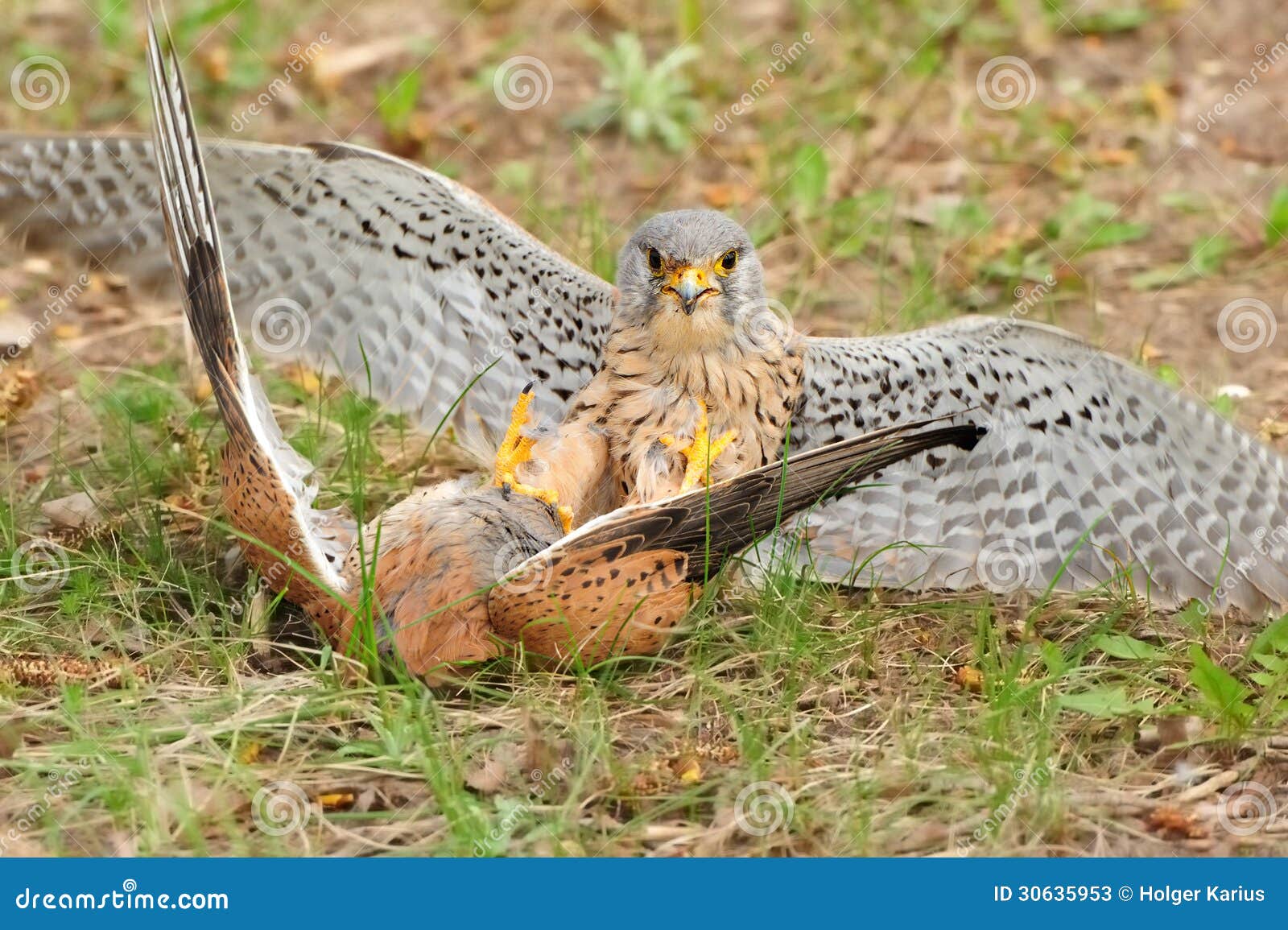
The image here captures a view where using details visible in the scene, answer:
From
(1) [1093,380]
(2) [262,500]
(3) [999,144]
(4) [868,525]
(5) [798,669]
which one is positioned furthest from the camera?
(3) [999,144]

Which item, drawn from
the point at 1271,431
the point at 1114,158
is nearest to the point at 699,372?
the point at 1271,431

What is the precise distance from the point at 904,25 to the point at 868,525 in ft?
13.9

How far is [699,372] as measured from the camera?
4.50 m

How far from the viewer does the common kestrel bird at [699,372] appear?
14.9 feet

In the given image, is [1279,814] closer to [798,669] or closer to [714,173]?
[798,669]

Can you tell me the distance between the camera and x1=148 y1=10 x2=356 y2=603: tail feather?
394 cm

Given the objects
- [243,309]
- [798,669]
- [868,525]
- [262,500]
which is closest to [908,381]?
[868,525]

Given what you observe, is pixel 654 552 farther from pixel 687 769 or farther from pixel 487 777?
pixel 487 777

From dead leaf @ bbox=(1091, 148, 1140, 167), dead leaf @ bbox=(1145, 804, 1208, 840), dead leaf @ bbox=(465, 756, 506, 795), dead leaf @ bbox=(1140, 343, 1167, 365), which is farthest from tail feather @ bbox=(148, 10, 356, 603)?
dead leaf @ bbox=(1091, 148, 1140, 167)

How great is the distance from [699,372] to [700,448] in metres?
0.25

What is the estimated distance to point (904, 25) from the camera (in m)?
8.09

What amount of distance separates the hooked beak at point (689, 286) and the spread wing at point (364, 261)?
0.55 metres

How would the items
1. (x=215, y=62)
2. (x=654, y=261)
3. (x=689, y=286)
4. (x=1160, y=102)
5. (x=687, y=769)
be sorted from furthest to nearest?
(x=215, y=62)
(x=1160, y=102)
(x=654, y=261)
(x=689, y=286)
(x=687, y=769)

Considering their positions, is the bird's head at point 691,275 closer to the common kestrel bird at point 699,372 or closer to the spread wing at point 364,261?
the common kestrel bird at point 699,372
